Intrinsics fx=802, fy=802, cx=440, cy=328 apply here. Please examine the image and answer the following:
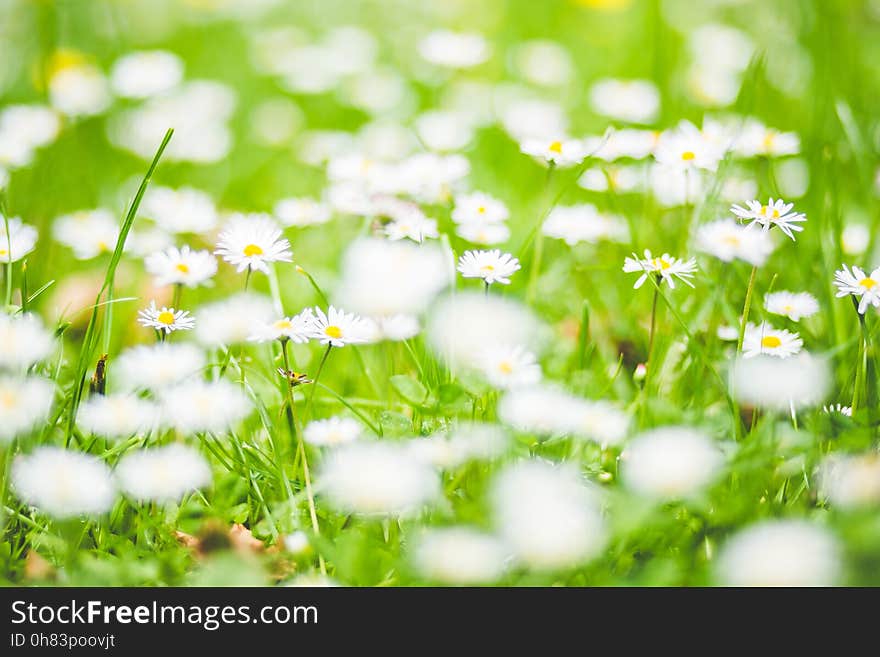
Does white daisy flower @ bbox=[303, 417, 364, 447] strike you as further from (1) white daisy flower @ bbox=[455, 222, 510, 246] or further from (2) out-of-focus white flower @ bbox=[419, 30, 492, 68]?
(2) out-of-focus white flower @ bbox=[419, 30, 492, 68]

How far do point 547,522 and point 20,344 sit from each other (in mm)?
529

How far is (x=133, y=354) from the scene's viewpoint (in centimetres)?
86

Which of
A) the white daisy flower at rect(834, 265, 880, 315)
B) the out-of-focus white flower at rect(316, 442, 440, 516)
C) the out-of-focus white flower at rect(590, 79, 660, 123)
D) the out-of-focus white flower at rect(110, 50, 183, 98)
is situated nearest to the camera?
the out-of-focus white flower at rect(316, 442, 440, 516)

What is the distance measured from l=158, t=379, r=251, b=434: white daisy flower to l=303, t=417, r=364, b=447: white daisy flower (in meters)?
0.08

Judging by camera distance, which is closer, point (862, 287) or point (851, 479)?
point (851, 479)

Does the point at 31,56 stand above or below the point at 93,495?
above

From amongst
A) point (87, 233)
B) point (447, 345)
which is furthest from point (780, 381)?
point (87, 233)

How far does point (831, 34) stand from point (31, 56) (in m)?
1.79

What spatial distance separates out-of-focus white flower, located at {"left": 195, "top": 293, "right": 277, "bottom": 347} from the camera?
922mm

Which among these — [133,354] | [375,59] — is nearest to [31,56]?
[375,59]

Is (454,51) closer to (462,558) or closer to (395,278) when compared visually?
(395,278)

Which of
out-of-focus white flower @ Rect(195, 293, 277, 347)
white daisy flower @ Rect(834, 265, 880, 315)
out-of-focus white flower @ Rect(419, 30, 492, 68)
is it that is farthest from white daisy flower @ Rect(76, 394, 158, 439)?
out-of-focus white flower @ Rect(419, 30, 492, 68)

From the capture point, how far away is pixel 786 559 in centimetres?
59

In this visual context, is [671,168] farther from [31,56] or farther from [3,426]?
[31,56]
